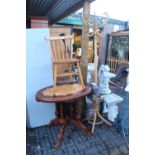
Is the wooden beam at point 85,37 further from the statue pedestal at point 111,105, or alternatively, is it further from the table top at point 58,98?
the table top at point 58,98

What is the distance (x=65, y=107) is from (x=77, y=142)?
27.5 inches

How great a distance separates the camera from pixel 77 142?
2.30m

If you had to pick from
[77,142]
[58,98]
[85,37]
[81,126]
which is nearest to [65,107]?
[81,126]

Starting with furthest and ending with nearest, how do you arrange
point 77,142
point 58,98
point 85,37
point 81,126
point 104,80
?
point 104,80
point 85,37
point 81,126
point 77,142
point 58,98

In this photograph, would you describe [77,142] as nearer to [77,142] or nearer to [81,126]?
[77,142]

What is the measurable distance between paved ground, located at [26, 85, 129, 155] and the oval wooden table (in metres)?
0.11

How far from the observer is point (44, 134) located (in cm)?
253

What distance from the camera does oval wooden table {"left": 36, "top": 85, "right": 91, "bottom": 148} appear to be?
209 centimetres

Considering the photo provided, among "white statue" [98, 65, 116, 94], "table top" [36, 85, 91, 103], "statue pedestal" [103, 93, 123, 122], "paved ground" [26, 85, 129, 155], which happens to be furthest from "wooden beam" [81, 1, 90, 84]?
"paved ground" [26, 85, 129, 155]

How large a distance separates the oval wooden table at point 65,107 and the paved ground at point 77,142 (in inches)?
4.2
